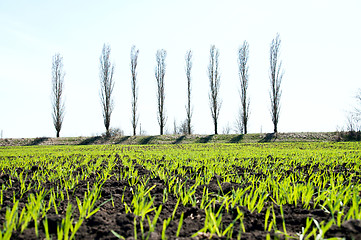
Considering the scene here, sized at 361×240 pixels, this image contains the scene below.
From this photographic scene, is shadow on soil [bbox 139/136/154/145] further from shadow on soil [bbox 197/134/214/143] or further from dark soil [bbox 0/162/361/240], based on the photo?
dark soil [bbox 0/162/361/240]

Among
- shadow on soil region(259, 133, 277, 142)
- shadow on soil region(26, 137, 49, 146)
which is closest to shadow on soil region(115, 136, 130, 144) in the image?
shadow on soil region(26, 137, 49, 146)

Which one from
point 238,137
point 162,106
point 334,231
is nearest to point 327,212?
point 334,231

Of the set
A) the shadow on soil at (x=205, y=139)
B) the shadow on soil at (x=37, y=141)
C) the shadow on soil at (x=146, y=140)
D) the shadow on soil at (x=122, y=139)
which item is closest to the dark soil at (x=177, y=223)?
the shadow on soil at (x=205, y=139)

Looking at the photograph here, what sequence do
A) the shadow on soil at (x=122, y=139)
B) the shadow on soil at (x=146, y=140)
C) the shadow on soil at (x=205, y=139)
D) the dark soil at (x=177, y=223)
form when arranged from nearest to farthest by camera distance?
the dark soil at (x=177, y=223) < the shadow on soil at (x=205, y=139) < the shadow on soil at (x=146, y=140) < the shadow on soil at (x=122, y=139)

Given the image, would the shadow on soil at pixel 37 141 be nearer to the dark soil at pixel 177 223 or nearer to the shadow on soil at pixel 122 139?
the shadow on soil at pixel 122 139

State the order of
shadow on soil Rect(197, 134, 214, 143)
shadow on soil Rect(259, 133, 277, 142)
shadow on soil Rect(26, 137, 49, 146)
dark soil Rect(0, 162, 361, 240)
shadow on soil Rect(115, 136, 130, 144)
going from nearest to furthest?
1. dark soil Rect(0, 162, 361, 240)
2. shadow on soil Rect(259, 133, 277, 142)
3. shadow on soil Rect(197, 134, 214, 143)
4. shadow on soil Rect(26, 137, 49, 146)
5. shadow on soil Rect(115, 136, 130, 144)

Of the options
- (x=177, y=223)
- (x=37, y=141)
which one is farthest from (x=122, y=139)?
(x=177, y=223)

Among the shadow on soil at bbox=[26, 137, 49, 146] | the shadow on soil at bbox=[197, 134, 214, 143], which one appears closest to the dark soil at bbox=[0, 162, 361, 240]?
the shadow on soil at bbox=[197, 134, 214, 143]

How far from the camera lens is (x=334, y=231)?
1387 millimetres

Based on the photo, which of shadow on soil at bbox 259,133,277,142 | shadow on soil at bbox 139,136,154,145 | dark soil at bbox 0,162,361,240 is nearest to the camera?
dark soil at bbox 0,162,361,240

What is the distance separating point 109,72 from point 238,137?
662 inches

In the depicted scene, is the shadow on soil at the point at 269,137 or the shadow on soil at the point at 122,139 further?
the shadow on soil at the point at 122,139

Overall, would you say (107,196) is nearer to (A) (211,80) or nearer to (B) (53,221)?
(B) (53,221)

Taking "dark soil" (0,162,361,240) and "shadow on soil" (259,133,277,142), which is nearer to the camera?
"dark soil" (0,162,361,240)
